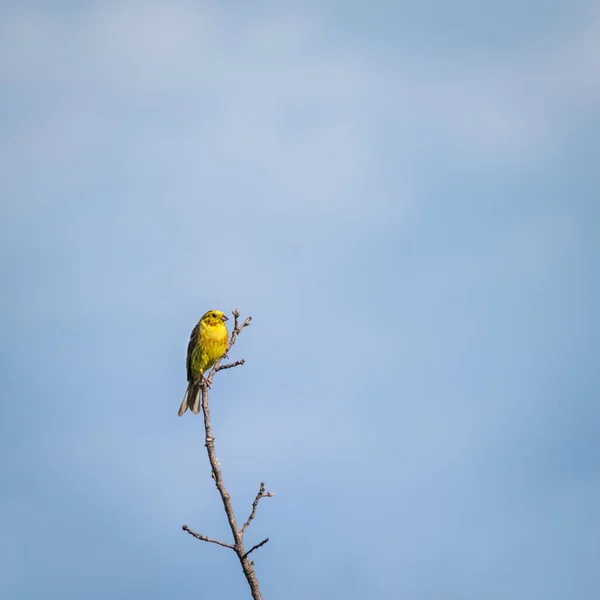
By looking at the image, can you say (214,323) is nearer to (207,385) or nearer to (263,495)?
(207,385)

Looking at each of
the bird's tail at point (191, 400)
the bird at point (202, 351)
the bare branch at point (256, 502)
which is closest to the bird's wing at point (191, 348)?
the bird at point (202, 351)

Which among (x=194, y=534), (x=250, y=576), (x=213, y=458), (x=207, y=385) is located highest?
(x=207, y=385)

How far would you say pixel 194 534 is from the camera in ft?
21.5

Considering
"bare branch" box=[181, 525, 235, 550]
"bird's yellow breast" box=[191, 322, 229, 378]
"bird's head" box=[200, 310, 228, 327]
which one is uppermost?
"bird's head" box=[200, 310, 228, 327]

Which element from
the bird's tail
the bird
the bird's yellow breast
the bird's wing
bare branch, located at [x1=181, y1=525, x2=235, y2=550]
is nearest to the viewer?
bare branch, located at [x1=181, y1=525, x2=235, y2=550]

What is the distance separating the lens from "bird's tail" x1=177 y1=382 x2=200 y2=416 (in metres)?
14.0

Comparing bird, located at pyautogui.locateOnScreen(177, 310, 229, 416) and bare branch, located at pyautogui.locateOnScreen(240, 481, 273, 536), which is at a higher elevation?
bird, located at pyautogui.locateOnScreen(177, 310, 229, 416)

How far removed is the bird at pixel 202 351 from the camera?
14.2 m

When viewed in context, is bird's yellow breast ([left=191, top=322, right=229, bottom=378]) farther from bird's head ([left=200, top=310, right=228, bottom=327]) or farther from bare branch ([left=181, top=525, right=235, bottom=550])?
bare branch ([left=181, top=525, right=235, bottom=550])

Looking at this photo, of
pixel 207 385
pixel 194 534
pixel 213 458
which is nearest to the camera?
pixel 194 534

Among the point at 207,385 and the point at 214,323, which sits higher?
the point at 214,323

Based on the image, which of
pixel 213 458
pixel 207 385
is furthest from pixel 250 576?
pixel 207 385

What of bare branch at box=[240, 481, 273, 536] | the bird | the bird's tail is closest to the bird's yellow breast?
the bird

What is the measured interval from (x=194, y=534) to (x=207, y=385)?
2086 mm
